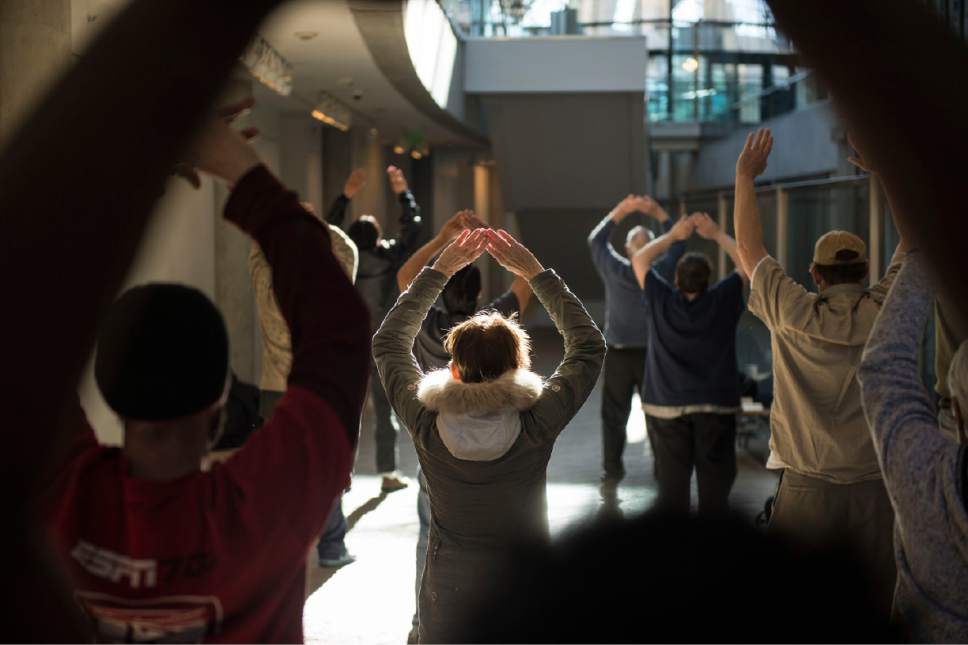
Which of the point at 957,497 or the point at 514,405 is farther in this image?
the point at 514,405

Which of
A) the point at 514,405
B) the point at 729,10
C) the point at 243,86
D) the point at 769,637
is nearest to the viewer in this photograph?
the point at 769,637

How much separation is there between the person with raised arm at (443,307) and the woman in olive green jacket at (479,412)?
94 cm

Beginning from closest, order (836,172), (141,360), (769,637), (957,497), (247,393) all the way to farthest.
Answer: (769,637), (141,360), (957,497), (247,393), (836,172)

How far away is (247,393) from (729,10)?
13.7 meters

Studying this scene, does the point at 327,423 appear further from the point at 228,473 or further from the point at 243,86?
the point at 243,86

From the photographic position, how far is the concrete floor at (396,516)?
5203 millimetres

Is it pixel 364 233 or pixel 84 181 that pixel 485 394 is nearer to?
pixel 84 181

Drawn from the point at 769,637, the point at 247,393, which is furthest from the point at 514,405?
the point at 247,393

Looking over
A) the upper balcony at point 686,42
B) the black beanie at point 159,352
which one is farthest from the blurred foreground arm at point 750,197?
the upper balcony at point 686,42

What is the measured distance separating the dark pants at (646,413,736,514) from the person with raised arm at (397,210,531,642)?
1.70m

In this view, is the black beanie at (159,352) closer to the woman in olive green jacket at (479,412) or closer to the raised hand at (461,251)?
the woman in olive green jacket at (479,412)

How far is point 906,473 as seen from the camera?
5.55 ft

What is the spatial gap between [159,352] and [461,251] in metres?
1.71

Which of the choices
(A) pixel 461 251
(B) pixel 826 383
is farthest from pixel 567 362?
(B) pixel 826 383
